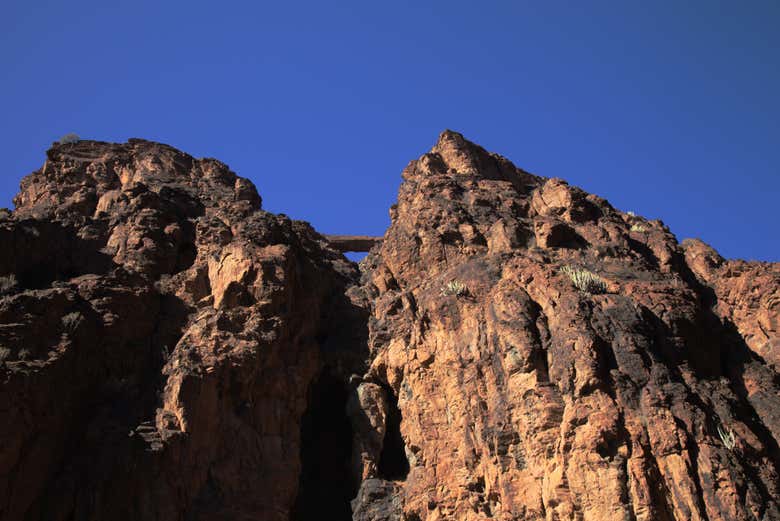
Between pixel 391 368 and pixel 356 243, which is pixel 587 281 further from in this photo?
pixel 356 243

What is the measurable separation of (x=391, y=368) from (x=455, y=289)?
262 centimetres

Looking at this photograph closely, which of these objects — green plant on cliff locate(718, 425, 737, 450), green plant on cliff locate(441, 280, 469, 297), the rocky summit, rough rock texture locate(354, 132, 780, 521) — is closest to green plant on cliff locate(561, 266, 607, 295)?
the rocky summit

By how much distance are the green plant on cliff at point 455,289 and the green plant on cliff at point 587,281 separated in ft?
8.28

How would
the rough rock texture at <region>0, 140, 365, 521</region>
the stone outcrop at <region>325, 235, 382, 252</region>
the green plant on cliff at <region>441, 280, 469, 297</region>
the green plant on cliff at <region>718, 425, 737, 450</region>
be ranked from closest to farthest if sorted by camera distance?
the green plant on cliff at <region>718, 425, 737, 450</region> → the rough rock texture at <region>0, 140, 365, 521</region> → the green plant on cliff at <region>441, 280, 469, 297</region> → the stone outcrop at <region>325, 235, 382, 252</region>

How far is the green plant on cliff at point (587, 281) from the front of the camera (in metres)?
18.1

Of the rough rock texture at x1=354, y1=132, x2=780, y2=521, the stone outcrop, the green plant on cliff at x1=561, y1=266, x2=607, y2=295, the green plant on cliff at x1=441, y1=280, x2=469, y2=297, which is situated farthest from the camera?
the stone outcrop

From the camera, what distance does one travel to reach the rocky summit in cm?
1475

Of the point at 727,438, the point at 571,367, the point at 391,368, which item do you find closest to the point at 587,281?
the point at 571,367

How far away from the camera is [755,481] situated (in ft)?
46.7

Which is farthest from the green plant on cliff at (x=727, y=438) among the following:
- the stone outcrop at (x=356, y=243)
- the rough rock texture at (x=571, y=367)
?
the stone outcrop at (x=356, y=243)

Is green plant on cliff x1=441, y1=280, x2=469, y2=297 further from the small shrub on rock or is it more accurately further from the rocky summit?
the small shrub on rock

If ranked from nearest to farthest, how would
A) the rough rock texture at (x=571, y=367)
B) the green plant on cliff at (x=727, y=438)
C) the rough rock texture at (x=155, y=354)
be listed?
the rough rock texture at (x=571, y=367) → the green plant on cliff at (x=727, y=438) → the rough rock texture at (x=155, y=354)

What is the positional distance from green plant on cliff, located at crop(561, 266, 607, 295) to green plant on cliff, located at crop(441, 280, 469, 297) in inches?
99.4

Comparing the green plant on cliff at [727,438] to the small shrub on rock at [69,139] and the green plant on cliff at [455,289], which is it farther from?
the small shrub on rock at [69,139]
